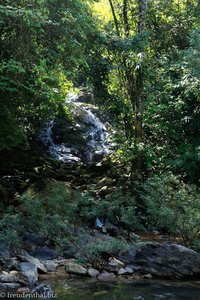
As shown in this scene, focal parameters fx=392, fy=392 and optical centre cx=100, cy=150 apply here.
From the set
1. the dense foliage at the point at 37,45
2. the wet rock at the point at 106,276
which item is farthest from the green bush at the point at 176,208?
the dense foliage at the point at 37,45

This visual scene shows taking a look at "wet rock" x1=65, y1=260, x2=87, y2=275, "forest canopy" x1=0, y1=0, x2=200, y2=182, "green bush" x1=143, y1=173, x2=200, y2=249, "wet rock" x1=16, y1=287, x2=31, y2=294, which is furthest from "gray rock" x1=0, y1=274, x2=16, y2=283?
"forest canopy" x1=0, y1=0, x2=200, y2=182

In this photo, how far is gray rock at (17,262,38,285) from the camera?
6.83 m

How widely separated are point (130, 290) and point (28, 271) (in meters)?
1.85

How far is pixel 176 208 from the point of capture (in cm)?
935

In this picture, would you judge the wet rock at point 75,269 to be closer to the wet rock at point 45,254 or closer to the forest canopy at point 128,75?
the wet rock at point 45,254

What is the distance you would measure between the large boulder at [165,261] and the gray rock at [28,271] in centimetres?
210

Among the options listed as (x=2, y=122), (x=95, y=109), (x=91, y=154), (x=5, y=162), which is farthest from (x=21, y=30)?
(x=95, y=109)

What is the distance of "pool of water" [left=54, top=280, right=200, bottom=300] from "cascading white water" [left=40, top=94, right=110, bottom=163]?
12644 millimetres

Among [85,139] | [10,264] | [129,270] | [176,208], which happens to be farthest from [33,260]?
[85,139]

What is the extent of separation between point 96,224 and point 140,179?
3.02 meters

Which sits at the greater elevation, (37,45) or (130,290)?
(37,45)

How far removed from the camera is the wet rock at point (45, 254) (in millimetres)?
8445

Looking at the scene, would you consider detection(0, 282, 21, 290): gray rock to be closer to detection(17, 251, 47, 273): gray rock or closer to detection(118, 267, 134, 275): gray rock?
detection(17, 251, 47, 273): gray rock

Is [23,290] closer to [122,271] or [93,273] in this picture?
[93,273]
